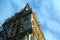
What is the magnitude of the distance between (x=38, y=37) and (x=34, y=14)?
6201 millimetres

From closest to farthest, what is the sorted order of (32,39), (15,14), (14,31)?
(32,39), (14,31), (15,14)

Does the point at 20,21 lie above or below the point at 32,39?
above

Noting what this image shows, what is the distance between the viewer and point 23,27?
212 ft

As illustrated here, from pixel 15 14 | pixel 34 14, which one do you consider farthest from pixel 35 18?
pixel 15 14

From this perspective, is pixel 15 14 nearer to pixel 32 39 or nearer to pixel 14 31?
pixel 14 31

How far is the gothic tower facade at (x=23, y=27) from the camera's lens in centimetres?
6244

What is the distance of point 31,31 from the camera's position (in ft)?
204

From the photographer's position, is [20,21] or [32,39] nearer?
[32,39]

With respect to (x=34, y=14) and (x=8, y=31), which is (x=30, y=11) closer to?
(x=34, y=14)

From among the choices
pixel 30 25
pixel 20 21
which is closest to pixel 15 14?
pixel 20 21

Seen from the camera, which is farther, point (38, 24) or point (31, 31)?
point (38, 24)

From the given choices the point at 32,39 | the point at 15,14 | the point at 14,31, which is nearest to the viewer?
the point at 32,39

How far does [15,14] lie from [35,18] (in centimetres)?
592

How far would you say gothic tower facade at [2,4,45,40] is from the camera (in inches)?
2458
